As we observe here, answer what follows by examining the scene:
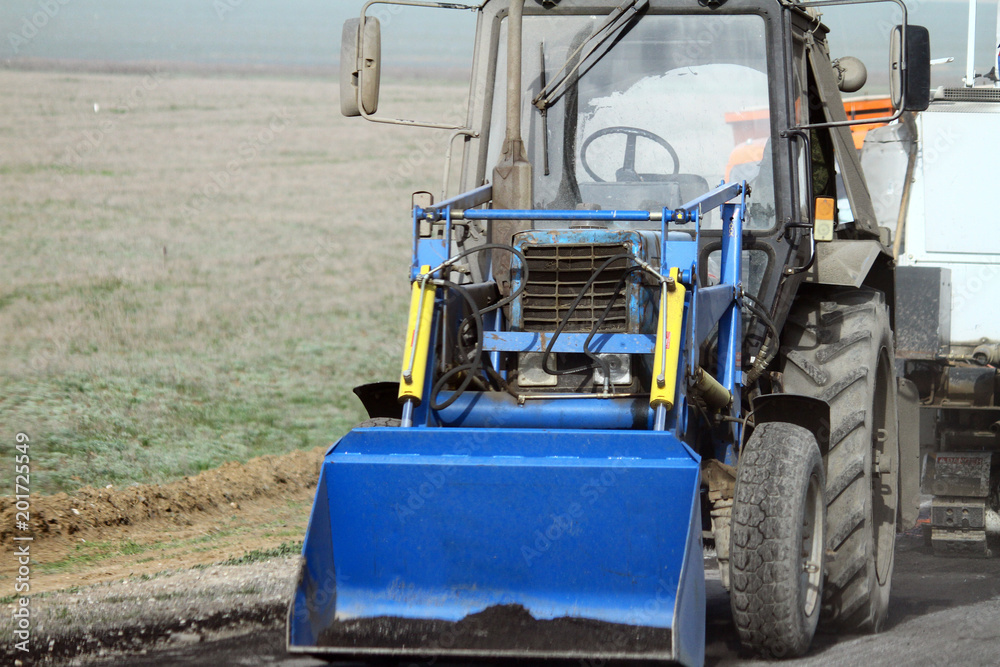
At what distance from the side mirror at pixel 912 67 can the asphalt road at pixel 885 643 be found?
7.35 feet

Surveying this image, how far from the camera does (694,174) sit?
18.6 ft

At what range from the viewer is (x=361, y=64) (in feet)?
17.9

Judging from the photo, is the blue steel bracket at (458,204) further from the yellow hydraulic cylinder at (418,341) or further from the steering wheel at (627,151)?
the steering wheel at (627,151)

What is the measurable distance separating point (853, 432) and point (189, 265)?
1535 centimetres

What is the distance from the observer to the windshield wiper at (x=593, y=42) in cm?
559

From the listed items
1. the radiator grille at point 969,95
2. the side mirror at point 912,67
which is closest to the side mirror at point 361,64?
the side mirror at point 912,67

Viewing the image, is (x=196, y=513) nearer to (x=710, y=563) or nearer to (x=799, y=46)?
(x=710, y=563)

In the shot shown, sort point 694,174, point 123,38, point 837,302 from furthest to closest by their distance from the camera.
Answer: point 123,38 → point 837,302 → point 694,174

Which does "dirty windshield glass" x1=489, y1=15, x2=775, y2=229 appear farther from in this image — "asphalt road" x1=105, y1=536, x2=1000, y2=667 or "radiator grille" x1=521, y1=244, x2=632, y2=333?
"asphalt road" x1=105, y1=536, x2=1000, y2=667

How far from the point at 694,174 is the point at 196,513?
14.1 feet

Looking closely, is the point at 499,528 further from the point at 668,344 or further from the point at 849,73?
the point at 849,73

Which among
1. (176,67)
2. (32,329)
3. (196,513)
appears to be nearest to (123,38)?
(176,67)

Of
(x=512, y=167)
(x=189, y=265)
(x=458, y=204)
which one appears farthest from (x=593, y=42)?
(x=189, y=265)

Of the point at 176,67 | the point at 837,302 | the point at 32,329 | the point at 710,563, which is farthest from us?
the point at 176,67
